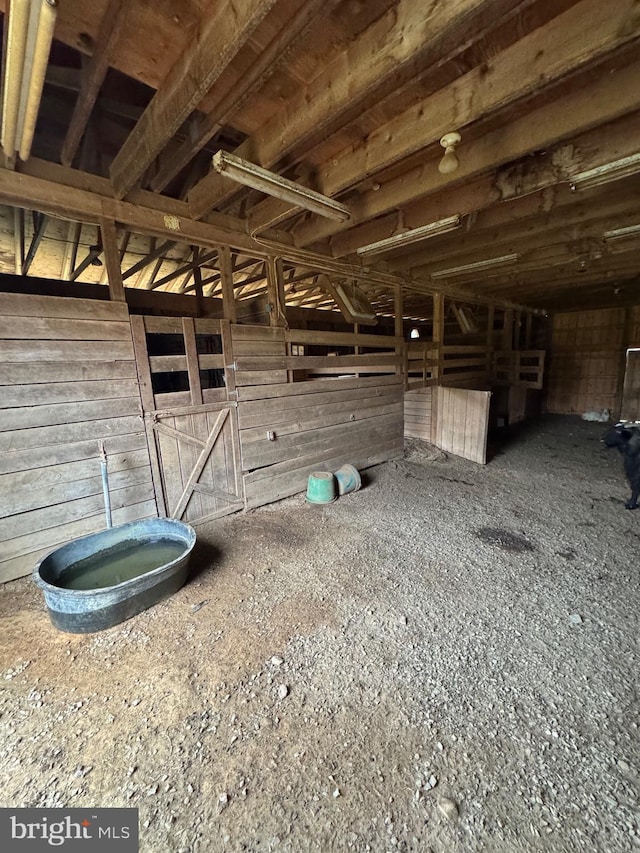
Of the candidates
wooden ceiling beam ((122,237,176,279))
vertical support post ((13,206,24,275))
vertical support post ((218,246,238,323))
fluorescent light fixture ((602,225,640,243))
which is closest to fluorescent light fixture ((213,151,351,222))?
vertical support post ((218,246,238,323))

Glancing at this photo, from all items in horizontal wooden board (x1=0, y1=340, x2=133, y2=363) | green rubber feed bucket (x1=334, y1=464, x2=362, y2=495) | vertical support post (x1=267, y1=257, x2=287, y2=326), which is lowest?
green rubber feed bucket (x1=334, y1=464, x2=362, y2=495)

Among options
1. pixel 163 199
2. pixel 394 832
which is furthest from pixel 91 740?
pixel 163 199

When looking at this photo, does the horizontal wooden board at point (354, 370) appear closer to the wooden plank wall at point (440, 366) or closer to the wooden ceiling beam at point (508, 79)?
the wooden plank wall at point (440, 366)

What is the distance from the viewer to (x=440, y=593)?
2.21m

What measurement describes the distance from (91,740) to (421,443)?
514 centimetres

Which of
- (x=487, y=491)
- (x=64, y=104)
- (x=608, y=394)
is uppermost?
(x=64, y=104)

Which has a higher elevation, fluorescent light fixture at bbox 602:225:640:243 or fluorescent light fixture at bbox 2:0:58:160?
fluorescent light fixture at bbox 602:225:640:243

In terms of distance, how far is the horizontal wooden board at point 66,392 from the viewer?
222cm

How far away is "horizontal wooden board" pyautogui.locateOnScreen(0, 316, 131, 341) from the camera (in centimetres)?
217

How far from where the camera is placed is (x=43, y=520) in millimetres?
2371

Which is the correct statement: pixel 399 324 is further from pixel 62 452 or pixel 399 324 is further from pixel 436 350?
pixel 62 452

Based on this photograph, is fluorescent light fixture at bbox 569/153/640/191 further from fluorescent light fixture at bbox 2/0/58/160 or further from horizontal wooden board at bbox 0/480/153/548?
horizontal wooden board at bbox 0/480/153/548

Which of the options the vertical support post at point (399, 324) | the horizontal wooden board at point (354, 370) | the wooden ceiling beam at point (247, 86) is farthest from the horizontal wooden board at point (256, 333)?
the vertical support post at point (399, 324)

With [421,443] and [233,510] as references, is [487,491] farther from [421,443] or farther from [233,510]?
[233,510]
